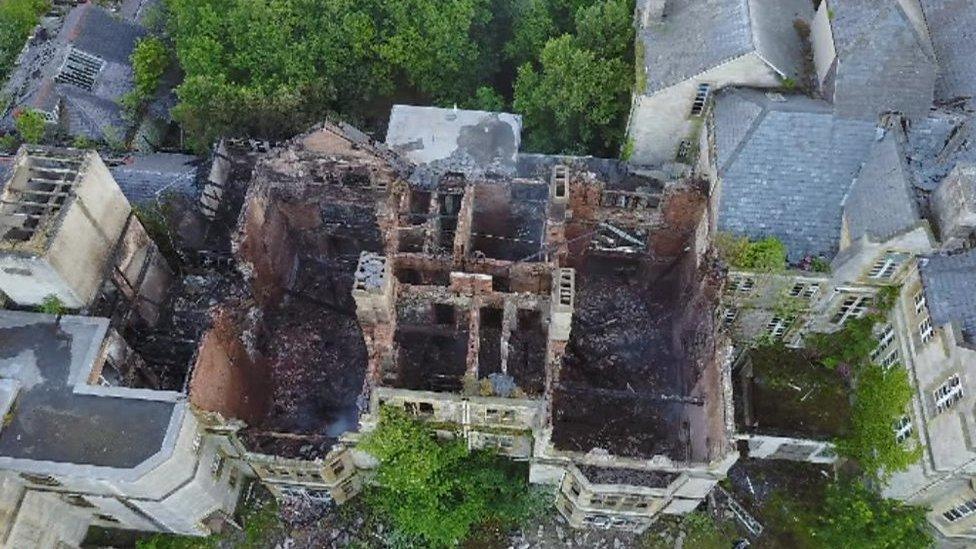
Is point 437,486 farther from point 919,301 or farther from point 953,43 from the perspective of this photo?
point 953,43

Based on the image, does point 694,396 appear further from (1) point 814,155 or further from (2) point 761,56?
(2) point 761,56

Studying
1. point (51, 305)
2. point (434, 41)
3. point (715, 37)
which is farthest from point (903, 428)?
point (51, 305)

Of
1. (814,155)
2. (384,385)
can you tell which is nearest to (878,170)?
(814,155)

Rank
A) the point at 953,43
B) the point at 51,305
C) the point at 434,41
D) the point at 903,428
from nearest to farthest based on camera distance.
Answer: the point at 51,305 < the point at 903,428 < the point at 953,43 < the point at 434,41

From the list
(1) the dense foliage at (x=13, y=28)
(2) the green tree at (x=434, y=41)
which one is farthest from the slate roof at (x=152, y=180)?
(1) the dense foliage at (x=13, y=28)

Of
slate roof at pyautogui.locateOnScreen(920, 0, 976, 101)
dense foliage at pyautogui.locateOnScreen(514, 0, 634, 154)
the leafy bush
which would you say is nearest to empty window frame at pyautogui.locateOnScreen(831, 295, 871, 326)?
slate roof at pyautogui.locateOnScreen(920, 0, 976, 101)

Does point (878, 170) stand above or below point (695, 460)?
above
